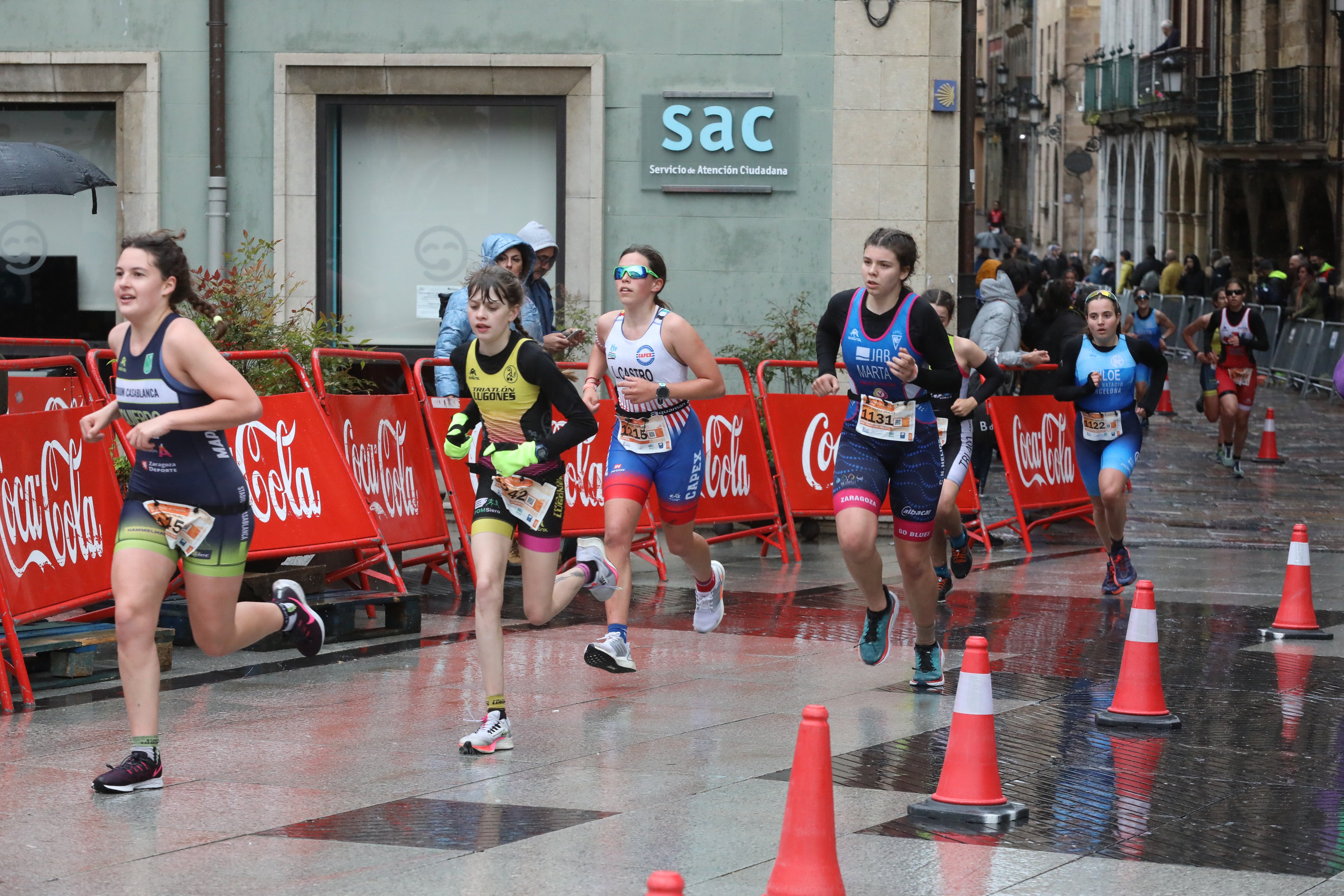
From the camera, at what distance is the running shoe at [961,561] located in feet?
37.1

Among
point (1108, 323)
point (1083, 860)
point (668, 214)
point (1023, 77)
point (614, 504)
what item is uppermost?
point (1023, 77)

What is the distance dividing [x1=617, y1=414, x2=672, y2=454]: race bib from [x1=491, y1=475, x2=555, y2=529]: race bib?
1.32 metres

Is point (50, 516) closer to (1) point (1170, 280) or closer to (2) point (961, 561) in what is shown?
(2) point (961, 561)

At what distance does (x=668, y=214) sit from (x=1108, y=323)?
5.40m

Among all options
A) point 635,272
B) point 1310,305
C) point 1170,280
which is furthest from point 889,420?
point 1170,280

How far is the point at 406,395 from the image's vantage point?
427 inches

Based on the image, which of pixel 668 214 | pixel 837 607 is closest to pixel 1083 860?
pixel 837 607

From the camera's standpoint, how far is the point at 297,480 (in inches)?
376

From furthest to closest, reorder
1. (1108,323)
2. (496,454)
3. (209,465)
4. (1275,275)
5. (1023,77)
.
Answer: (1023,77) → (1275,275) → (1108,323) → (496,454) → (209,465)

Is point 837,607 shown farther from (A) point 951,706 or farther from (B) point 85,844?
(B) point 85,844

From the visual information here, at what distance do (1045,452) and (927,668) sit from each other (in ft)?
22.4

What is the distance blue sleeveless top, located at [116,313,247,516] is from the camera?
6.07 m

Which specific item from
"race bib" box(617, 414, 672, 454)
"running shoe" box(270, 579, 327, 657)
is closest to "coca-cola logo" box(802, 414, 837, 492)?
"race bib" box(617, 414, 672, 454)

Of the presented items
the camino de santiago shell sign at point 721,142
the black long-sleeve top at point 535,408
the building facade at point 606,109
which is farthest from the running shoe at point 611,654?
the camino de santiago shell sign at point 721,142
